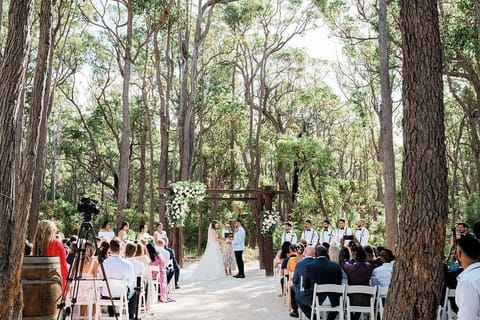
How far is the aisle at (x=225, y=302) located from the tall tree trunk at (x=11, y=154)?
3106 millimetres

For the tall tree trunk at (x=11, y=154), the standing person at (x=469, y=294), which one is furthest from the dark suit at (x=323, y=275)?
the tall tree trunk at (x=11, y=154)

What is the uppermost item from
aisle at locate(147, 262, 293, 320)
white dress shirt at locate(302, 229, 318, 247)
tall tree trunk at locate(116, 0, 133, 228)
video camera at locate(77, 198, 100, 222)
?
tall tree trunk at locate(116, 0, 133, 228)

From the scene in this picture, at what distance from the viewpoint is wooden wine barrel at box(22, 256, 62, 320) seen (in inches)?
196

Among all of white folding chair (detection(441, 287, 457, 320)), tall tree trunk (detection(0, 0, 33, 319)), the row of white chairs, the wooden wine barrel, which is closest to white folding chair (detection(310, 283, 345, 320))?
the row of white chairs

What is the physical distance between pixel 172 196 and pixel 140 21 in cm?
1121

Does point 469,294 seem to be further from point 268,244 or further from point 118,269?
point 268,244

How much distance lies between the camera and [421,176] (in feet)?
13.1

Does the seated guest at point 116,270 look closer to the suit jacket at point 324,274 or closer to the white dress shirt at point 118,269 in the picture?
the white dress shirt at point 118,269

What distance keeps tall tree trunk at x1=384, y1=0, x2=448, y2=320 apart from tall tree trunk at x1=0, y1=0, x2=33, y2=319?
3592 mm

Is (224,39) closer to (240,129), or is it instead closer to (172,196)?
(240,129)

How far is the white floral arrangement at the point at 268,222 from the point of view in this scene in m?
13.1

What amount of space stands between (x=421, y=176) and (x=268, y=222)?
9245 millimetres

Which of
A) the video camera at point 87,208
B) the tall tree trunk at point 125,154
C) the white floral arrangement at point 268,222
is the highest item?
the tall tree trunk at point 125,154

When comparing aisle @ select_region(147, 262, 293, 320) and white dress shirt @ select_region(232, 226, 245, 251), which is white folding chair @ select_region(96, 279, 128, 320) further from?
white dress shirt @ select_region(232, 226, 245, 251)
